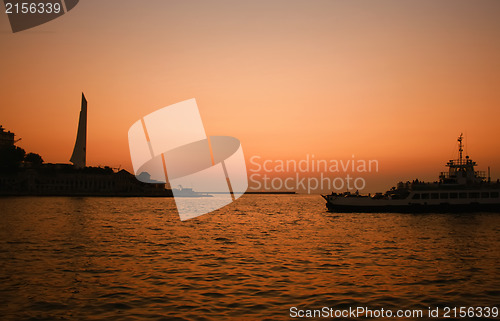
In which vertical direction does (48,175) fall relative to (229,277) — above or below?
above

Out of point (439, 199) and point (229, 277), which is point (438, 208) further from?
point (229, 277)

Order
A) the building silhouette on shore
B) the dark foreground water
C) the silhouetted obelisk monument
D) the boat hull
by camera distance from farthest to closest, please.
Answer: the building silhouette on shore → the silhouetted obelisk monument → the boat hull → the dark foreground water

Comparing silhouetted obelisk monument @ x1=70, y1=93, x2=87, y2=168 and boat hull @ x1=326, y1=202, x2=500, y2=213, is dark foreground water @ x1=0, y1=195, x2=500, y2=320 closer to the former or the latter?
boat hull @ x1=326, y1=202, x2=500, y2=213

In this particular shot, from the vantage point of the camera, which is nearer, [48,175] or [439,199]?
[439,199]

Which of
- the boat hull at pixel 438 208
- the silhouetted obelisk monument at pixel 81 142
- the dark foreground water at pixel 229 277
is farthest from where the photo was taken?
the silhouetted obelisk monument at pixel 81 142

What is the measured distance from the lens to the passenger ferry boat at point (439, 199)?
67688 millimetres

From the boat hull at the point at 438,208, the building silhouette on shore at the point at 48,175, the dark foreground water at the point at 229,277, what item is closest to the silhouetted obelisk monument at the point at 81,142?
the building silhouette on shore at the point at 48,175

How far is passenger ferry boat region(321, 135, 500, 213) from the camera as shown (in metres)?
67.7

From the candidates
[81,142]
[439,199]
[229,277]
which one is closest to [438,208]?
[439,199]

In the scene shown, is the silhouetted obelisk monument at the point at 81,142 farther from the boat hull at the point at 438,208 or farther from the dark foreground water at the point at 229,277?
the dark foreground water at the point at 229,277

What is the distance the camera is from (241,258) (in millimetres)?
23734

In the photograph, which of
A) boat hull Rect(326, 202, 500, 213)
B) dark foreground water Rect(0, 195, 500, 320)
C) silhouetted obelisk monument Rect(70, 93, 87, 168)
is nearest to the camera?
dark foreground water Rect(0, 195, 500, 320)

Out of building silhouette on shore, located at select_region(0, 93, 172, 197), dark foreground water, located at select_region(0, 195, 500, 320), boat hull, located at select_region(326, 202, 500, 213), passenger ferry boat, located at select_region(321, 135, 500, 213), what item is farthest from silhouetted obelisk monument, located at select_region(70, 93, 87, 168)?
dark foreground water, located at select_region(0, 195, 500, 320)

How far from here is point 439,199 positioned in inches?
2685
